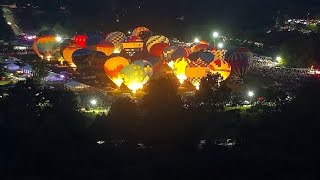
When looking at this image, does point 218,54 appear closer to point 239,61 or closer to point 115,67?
point 239,61

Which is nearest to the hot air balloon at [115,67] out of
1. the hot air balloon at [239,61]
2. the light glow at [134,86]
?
the light glow at [134,86]

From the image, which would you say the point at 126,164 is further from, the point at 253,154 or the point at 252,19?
the point at 252,19

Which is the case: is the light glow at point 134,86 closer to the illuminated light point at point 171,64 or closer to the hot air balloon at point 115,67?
the hot air balloon at point 115,67

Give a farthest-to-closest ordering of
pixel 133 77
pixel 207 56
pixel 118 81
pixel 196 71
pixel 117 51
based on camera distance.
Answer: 1. pixel 117 51
2. pixel 207 56
3. pixel 118 81
4. pixel 196 71
5. pixel 133 77

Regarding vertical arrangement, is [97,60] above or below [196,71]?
above

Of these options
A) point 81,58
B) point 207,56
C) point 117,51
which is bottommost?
point 207,56

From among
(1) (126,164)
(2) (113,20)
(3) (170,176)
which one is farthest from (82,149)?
(2) (113,20)

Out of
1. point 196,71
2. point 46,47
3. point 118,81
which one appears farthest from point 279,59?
Result: point 46,47

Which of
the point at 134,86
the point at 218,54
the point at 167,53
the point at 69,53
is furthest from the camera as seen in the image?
the point at 69,53

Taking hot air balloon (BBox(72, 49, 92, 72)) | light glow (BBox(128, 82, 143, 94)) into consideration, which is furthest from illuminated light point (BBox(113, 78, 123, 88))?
hot air balloon (BBox(72, 49, 92, 72))
